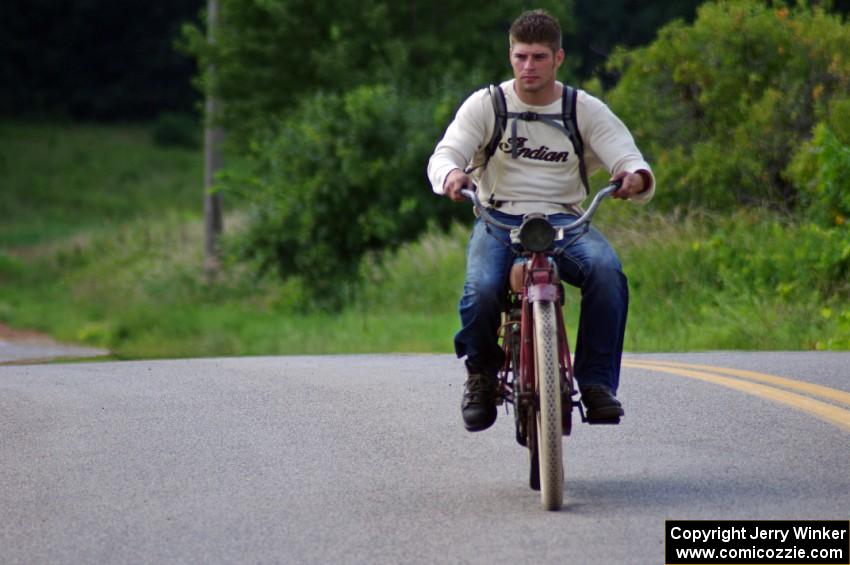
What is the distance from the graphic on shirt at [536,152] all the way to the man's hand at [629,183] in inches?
A: 10.2

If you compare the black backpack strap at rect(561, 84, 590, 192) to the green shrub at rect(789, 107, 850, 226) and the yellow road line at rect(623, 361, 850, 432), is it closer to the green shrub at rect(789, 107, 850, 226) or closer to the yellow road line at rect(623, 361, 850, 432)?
the yellow road line at rect(623, 361, 850, 432)

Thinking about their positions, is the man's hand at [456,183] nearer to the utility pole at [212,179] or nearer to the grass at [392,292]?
the grass at [392,292]

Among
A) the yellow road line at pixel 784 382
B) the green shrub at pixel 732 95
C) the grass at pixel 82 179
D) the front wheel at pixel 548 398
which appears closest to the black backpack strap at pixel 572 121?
the front wheel at pixel 548 398

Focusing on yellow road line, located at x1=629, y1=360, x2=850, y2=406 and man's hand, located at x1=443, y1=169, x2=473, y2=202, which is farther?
yellow road line, located at x1=629, y1=360, x2=850, y2=406

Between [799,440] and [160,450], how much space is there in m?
3.08

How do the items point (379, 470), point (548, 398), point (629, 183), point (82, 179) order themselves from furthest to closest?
1. point (82, 179)
2. point (379, 470)
3. point (629, 183)
4. point (548, 398)

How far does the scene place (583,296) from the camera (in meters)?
6.91

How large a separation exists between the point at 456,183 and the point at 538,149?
500 mm

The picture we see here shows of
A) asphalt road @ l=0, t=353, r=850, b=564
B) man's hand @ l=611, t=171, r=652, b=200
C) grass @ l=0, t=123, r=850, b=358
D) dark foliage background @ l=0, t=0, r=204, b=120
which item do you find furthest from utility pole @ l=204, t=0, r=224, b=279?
dark foliage background @ l=0, t=0, r=204, b=120

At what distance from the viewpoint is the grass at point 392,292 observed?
54.0ft

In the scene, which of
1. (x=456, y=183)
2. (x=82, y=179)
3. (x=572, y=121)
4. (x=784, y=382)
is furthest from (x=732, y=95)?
(x=82, y=179)

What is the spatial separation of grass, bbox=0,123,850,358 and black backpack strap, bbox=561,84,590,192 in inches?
309

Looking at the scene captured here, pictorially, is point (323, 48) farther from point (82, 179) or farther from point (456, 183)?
point (82, 179)

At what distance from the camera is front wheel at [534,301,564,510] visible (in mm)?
6348
